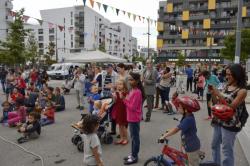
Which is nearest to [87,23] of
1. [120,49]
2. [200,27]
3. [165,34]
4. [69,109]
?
[120,49]

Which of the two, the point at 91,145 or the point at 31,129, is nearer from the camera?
the point at 91,145

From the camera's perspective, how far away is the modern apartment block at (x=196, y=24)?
59188mm

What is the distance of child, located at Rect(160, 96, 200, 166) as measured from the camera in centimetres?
385

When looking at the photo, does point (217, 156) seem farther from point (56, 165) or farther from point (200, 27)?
point (200, 27)

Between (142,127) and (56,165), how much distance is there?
11.4 ft

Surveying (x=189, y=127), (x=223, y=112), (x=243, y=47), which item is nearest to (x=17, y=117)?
(x=189, y=127)

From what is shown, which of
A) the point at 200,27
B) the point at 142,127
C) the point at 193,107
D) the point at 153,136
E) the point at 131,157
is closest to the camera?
the point at 193,107

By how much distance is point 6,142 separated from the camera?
6742mm

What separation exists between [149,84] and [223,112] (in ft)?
17.5

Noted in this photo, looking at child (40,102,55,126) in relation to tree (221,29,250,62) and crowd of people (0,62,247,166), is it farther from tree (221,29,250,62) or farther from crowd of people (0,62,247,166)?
tree (221,29,250,62)

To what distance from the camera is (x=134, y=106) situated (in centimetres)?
530

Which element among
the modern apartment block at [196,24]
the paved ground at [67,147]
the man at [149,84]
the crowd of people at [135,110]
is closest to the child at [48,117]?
the crowd of people at [135,110]

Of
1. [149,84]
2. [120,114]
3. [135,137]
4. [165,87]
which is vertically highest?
[149,84]

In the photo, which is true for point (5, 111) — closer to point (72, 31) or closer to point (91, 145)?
point (91, 145)
